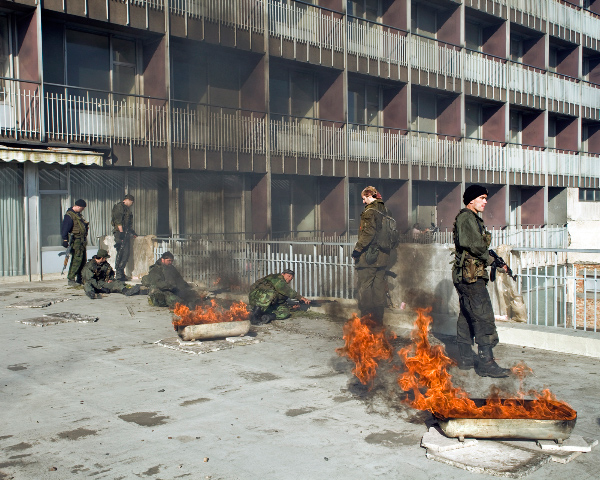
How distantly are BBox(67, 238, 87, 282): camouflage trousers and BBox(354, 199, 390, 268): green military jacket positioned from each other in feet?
23.5

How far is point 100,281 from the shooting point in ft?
39.2

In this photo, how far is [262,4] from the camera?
1889cm

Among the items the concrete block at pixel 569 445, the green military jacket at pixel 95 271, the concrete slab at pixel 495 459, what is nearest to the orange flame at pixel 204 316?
the concrete slab at pixel 495 459

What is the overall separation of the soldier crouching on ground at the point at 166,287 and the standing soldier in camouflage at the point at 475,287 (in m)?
5.17

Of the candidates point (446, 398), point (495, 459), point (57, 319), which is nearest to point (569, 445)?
point (495, 459)

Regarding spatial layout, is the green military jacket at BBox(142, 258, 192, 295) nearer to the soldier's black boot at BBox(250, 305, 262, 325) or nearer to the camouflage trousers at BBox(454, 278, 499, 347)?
the soldier's black boot at BBox(250, 305, 262, 325)

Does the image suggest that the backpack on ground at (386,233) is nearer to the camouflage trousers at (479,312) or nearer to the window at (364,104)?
the camouflage trousers at (479,312)

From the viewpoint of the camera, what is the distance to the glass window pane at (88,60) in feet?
51.7

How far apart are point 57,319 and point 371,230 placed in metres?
4.71

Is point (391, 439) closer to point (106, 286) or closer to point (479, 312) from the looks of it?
point (479, 312)

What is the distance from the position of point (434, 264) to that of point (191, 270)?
5.49m

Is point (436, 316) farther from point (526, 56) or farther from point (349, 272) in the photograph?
point (526, 56)

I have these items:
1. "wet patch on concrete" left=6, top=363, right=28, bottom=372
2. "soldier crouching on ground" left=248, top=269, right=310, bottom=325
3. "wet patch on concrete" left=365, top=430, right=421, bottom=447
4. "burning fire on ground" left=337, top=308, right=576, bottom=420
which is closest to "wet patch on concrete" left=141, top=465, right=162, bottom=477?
"wet patch on concrete" left=365, top=430, right=421, bottom=447

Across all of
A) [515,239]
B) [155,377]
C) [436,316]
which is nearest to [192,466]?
[155,377]
